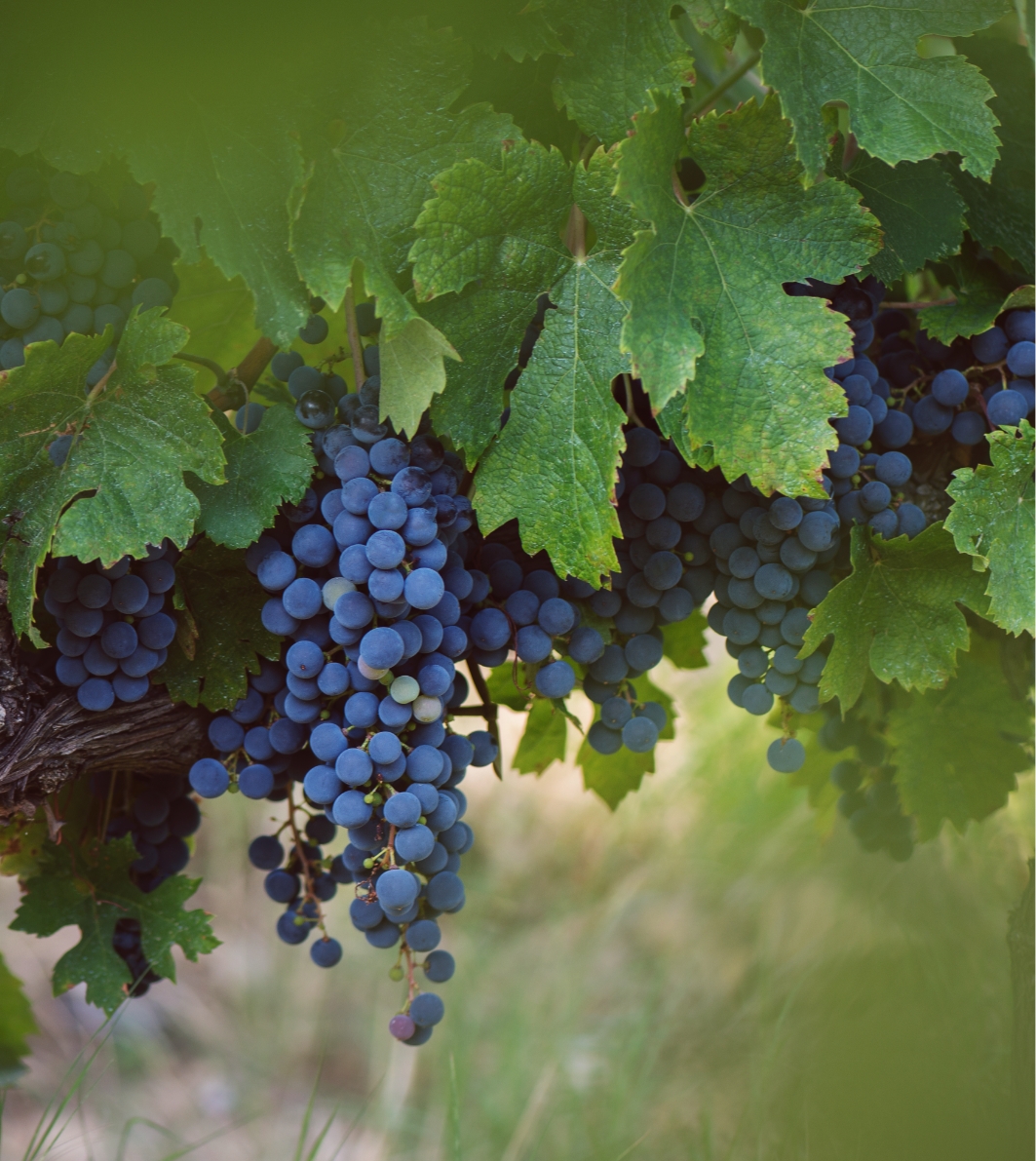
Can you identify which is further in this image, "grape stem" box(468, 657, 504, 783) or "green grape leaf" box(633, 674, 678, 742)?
"green grape leaf" box(633, 674, 678, 742)

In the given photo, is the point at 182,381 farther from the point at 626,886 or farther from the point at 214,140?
the point at 626,886

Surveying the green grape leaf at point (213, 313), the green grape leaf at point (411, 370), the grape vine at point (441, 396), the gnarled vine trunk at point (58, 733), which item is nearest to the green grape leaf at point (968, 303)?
the grape vine at point (441, 396)

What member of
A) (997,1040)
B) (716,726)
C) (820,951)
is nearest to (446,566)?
(997,1040)

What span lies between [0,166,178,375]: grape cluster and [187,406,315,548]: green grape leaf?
111 millimetres

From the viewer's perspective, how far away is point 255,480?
2.39 ft

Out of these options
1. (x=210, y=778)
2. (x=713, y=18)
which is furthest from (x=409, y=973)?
(x=713, y=18)

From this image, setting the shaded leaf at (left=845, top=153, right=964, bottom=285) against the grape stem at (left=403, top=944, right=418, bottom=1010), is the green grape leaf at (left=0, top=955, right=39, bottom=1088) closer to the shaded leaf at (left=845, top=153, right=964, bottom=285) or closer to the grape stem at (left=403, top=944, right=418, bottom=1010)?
the grape stem at (left=403, top=944, right=418, bottom=1010)

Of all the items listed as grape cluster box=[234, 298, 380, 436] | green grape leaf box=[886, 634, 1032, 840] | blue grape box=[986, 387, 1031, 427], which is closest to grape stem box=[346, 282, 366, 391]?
grape cluster box=[234, 298, 380, 436]

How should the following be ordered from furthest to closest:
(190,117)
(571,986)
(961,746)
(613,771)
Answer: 1. (571,986)
2. (613,771)
3. (961,746)
4. (190,117)

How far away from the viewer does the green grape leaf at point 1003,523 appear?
→ 76 centimetres

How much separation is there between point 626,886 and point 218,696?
1.92m

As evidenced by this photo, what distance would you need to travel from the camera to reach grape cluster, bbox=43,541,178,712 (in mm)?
723

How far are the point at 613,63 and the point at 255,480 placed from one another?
404 millimetres

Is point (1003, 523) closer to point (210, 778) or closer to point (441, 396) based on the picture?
point (441, 396)
